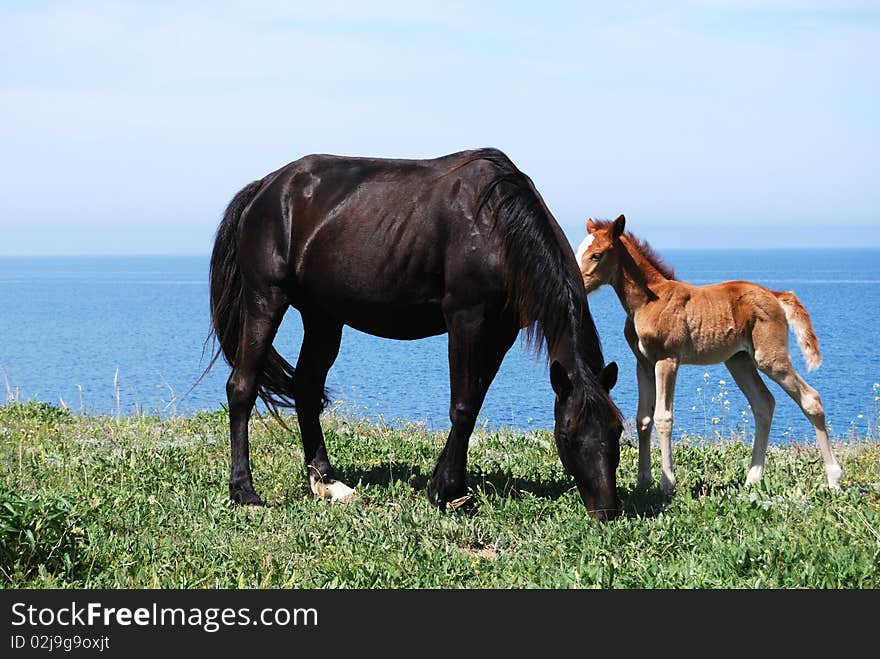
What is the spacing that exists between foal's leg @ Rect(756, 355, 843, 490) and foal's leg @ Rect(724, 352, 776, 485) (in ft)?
0.93

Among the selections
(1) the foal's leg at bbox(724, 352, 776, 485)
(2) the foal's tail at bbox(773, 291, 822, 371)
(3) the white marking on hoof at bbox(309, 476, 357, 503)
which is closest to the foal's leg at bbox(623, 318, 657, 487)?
(1) the foal's leg at bbox(724, 352, 776, 485)

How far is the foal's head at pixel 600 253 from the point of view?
780 cm

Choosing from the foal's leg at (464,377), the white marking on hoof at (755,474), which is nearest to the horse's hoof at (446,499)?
the foal's leg at (464,377)

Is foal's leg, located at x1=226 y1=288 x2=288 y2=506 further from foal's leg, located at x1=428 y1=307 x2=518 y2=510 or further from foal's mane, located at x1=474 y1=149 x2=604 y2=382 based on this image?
foal's mane, located at x1=474 y1=149 x2=604 y2=382

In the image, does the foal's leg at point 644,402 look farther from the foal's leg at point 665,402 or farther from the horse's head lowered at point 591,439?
the horse's head lowered at point 591,439

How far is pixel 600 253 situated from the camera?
780cm

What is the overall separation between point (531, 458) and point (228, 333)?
120 inches

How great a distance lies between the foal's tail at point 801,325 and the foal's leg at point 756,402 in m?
0.45

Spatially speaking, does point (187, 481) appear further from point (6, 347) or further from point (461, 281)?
→ point (6, 347)

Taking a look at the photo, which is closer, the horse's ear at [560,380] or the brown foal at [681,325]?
the horse's ear at [560,380]

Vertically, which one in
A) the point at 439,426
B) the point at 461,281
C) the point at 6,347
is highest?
the point at 461,281

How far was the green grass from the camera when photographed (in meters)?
5.71

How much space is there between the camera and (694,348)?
7.81 metres

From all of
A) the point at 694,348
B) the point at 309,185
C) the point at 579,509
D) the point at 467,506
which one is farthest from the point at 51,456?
the point at 694,348
